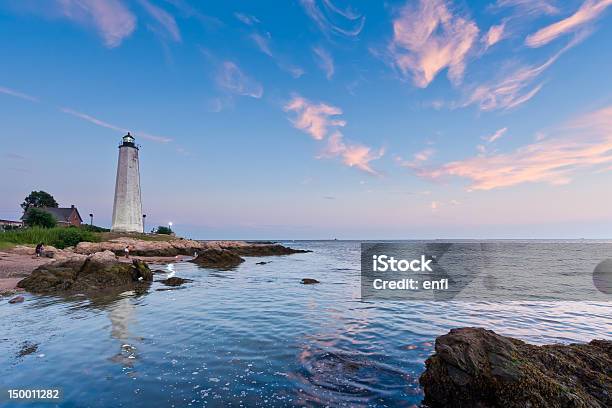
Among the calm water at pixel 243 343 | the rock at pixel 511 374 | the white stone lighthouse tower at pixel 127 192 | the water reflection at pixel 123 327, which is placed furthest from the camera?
the white stone lighthouse tower at pixel 127 192

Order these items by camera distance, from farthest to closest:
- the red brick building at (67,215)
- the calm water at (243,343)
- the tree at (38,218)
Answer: the red brick building at (67,215)
the tree at (38,218)
the calm water at (243,343)

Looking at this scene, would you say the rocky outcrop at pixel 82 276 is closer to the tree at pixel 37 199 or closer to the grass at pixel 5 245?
the grass at pixel 5 245

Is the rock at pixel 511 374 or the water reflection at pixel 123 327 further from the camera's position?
the water reflection at pixel 123 327

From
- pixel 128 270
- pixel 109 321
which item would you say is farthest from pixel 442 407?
pixel 128 270

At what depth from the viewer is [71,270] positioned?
66.8 ft

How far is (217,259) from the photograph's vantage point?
41812mm

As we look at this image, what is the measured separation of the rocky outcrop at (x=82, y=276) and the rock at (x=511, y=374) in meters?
20.7

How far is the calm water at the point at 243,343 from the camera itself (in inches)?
271

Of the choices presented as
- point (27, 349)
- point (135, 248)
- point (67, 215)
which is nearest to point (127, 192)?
point (135, 248)

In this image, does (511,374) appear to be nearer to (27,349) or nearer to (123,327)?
(123,327)

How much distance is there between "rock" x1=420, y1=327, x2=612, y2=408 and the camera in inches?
209

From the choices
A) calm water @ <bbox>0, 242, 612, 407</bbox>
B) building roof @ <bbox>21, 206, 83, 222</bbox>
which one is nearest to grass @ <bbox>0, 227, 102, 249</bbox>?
calm water @ <bbox>0, 242, 612, 407</bbox>

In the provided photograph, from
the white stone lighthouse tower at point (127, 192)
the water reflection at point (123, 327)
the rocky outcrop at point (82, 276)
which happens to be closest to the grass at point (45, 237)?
the white stone lighthouse tower at point (127, 192)

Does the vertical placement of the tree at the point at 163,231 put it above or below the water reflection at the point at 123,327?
above
